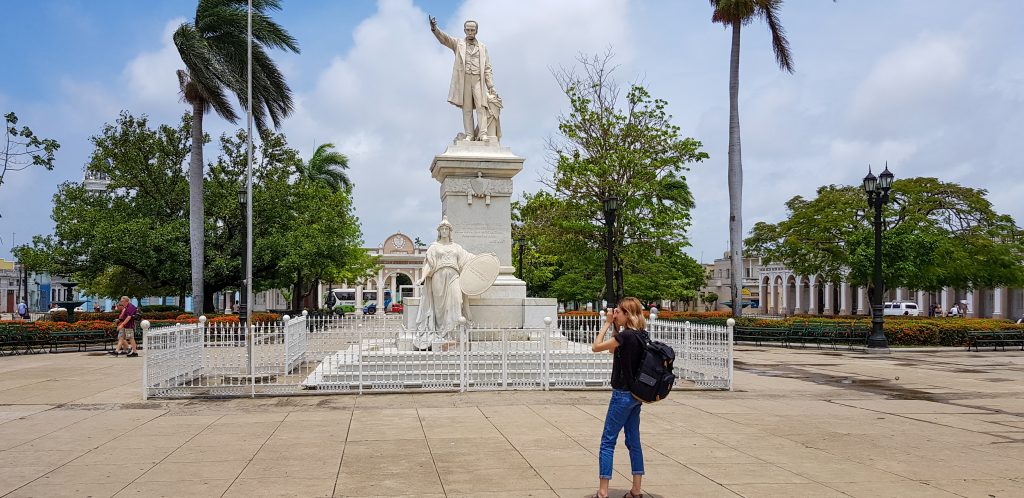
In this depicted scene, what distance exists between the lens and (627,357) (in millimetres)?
5848

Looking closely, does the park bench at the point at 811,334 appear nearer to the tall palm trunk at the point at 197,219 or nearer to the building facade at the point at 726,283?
the tall palm trunk at the point at 197,219

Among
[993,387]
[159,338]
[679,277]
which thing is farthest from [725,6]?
[159,338]

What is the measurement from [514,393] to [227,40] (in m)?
21.5

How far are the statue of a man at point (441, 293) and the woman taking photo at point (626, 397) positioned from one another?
778cm

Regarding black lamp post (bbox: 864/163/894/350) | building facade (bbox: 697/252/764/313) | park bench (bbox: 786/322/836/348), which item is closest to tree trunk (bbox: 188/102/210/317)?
park bench (bbox: 786/322/836/348)

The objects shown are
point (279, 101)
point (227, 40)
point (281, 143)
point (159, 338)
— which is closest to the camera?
point (159, 338)

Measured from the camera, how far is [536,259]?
4175 centimetres

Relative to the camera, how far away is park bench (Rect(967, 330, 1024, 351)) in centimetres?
2350

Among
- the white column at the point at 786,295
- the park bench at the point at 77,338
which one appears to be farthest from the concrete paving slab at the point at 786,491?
the white column at the point at 786,295

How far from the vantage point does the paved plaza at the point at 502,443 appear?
6.49 m

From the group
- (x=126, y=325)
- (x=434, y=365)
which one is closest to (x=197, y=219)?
(x=126, y=325)

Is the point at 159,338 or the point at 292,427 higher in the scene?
the point at 159,338

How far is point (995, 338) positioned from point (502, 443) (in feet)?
70.9

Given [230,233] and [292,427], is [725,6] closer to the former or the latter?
[230,233]
